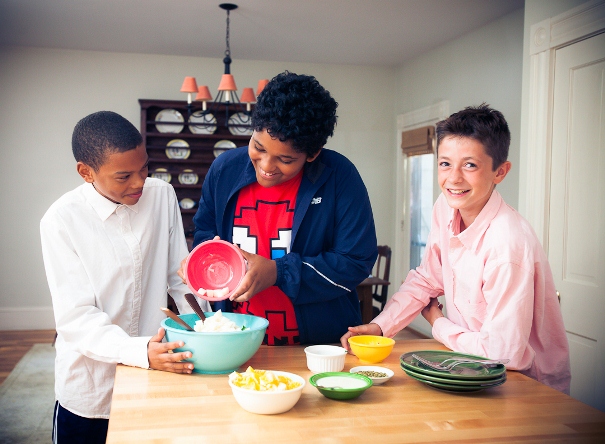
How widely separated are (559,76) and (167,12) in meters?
3.14

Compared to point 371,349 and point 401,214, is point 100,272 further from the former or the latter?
point 401,214

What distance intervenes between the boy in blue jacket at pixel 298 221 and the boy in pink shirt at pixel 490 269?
0.50ft

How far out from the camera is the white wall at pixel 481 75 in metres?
4.48

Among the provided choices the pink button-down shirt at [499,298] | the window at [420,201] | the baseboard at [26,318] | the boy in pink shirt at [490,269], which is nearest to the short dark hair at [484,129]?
the boy in pink shirt at [490,269]

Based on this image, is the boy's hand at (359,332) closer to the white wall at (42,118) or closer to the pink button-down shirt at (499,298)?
the pink button-down shirt at (499,298)

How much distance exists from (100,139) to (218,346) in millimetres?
624

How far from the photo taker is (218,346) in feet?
4.17

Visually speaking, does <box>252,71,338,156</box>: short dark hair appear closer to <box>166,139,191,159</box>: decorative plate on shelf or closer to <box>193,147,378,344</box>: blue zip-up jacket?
<box>193,147,378,344</box>: blue zip-up jacket

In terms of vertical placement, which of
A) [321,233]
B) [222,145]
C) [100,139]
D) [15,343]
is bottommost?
[15,343]

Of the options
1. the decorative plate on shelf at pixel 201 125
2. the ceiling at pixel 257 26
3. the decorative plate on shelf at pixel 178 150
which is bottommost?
the decorative plate on shelf at pixel 178 150

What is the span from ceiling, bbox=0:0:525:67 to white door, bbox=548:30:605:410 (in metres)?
1.69

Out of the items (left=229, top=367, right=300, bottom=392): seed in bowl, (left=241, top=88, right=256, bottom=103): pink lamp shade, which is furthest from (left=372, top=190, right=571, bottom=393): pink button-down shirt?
(left=241, top=88, right=256, bottom=103): pink lamp shade

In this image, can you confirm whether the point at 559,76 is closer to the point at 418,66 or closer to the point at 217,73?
the point at 418,66

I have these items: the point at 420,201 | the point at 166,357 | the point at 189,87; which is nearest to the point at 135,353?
the point at 166,357
